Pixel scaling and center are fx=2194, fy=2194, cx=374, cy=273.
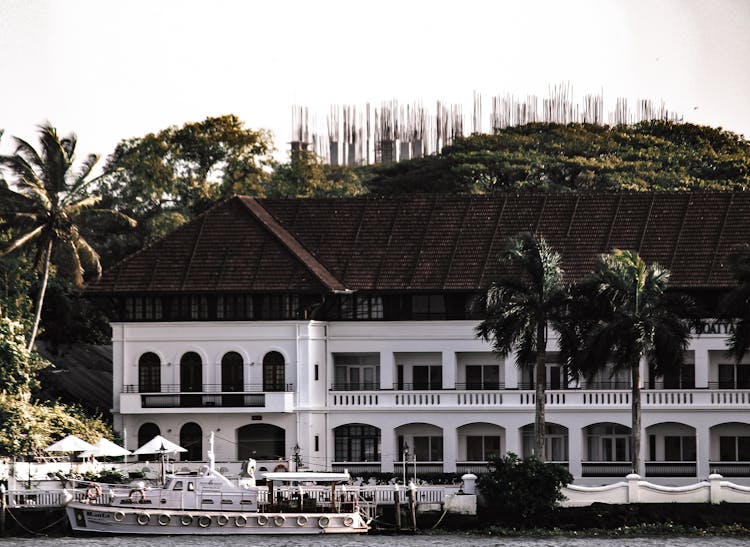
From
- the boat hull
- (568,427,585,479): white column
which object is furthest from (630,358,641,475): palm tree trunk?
the boat hull

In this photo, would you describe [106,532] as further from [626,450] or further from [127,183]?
[127,183]

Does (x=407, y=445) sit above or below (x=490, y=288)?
below

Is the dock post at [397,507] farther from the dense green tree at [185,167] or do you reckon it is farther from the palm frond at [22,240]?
the dense green tree at [185,167]

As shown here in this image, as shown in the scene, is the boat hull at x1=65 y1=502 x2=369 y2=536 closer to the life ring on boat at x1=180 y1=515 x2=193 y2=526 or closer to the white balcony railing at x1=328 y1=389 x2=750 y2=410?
the life ring on boat at x1=180 y1=515 x2=193 y2=526

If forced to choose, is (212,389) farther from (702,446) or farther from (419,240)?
(702,446)

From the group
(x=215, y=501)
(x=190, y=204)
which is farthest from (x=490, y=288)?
(x=190, y=204)

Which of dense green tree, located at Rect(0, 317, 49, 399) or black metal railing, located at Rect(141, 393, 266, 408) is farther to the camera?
black metal railing, located at Rect(141, 393, 266, 408)

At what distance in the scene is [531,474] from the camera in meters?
73.0

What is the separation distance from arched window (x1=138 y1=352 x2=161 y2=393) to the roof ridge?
22.9 ft

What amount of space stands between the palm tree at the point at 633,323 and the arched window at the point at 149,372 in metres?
18.9

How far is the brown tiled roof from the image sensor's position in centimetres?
8700

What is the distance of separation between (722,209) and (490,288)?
15.3 metres

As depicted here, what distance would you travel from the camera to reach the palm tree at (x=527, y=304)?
251ft

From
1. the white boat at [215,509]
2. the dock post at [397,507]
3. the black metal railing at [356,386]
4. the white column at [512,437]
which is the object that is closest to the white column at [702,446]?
the white column at [512,437]
